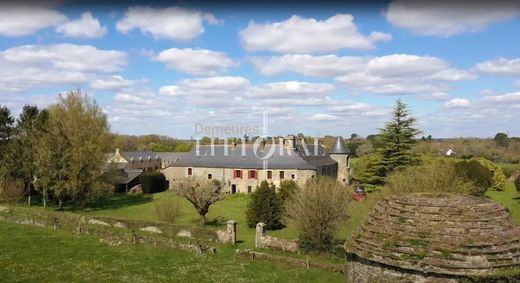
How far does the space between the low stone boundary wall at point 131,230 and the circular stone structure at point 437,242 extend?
10.4 m

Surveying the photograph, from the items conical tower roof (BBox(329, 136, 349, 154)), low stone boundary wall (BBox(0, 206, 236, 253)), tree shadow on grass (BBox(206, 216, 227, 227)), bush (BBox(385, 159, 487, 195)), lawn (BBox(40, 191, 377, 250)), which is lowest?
tree shadow on grass (BBox(206, 216, 227, 227))

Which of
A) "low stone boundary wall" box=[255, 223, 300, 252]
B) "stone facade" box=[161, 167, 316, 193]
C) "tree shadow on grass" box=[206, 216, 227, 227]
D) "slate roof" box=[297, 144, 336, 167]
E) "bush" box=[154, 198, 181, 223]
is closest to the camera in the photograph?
"low stone boundary wall" box=[255, 223, 300, 252]

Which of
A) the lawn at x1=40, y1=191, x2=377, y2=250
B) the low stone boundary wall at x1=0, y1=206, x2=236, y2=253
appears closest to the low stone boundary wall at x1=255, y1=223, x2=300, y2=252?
the lawn at x1=40, y1=191, x2=377, y2=250

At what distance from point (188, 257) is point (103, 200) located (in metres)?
24.0

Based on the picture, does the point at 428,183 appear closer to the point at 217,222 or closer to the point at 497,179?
the point at 217,222

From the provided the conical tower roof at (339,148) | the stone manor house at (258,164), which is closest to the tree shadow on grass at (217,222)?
the stone manor house at (258,164)

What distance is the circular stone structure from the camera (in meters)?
9.40

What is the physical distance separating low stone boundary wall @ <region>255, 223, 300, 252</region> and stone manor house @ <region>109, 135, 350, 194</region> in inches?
770

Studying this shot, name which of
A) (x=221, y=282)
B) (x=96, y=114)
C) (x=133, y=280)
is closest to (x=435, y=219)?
(x=221, y=282)

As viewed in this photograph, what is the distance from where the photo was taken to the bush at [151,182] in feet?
148

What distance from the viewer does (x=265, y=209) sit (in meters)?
25.9

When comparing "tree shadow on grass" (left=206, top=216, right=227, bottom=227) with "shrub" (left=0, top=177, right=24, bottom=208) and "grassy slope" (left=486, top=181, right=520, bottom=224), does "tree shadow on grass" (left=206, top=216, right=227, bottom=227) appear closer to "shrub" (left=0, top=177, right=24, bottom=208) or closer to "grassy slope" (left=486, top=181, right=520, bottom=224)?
"shrub" (left=0, top=177, right=24, bottom=208)

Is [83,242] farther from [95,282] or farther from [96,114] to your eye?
[96,114]

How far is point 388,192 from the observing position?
21.4m
